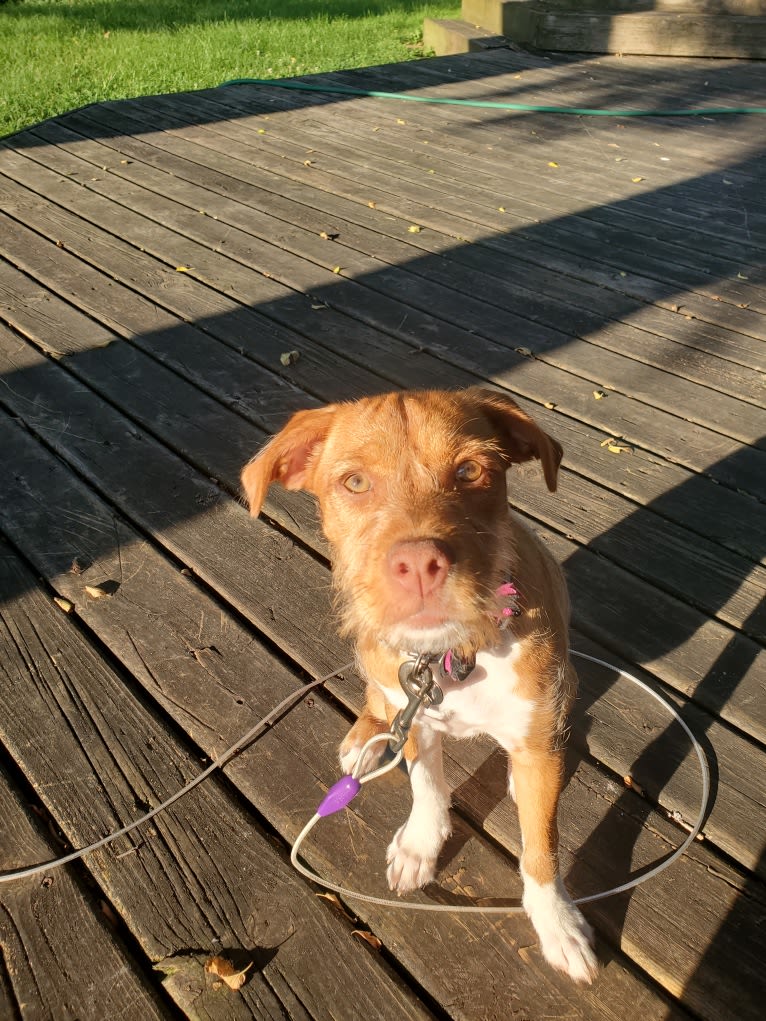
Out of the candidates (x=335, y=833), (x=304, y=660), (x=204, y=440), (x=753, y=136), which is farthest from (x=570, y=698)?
(x=753, y=136)

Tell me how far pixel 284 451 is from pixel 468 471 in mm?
555

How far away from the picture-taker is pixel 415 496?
6.67 feet

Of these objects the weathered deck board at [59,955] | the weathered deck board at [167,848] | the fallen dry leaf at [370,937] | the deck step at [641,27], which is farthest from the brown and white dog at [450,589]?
the deck step at [641,27]

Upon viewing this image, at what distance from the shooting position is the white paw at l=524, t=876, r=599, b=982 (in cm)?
201

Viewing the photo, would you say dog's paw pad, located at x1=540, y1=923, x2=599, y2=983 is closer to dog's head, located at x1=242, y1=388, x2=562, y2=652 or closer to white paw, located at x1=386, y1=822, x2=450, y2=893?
white paw, located at x1=386, y1=822, x2=450, y2=893

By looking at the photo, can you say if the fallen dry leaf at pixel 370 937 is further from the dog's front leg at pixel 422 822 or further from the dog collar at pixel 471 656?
the dog collar at pixel 471 656

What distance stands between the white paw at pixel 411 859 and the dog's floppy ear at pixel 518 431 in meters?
1.05

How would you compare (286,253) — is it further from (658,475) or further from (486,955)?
(486,955)

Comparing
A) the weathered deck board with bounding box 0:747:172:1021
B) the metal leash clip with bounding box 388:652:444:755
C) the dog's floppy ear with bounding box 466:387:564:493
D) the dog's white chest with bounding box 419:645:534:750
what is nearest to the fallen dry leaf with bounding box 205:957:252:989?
the weathered deck board with bounding box 0:747:172:1021

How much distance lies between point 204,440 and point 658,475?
2230 mm

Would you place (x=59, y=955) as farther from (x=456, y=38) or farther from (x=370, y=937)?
(x=456, y=38)

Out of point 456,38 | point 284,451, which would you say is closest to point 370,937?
point 284,451

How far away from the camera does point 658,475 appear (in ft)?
12.4

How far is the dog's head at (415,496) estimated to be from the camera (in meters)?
1.85
